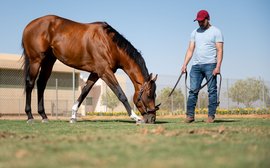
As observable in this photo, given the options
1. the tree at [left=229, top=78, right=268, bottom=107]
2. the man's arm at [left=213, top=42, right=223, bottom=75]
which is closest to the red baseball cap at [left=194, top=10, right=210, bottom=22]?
the man's arm at [left=213, top=42, right=223, bottom=75]

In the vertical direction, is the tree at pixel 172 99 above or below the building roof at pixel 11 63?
below

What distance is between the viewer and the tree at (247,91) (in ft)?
73.0

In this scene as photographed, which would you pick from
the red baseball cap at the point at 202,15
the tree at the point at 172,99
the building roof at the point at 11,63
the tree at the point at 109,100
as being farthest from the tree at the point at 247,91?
the building roof at the point at 11,63

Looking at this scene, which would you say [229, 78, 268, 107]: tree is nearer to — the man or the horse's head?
the man

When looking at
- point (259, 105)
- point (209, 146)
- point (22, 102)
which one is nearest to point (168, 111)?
point (259, 105)

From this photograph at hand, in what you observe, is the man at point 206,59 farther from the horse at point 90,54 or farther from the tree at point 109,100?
the tree at point 109,100

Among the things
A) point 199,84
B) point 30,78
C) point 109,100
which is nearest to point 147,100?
point 199,84

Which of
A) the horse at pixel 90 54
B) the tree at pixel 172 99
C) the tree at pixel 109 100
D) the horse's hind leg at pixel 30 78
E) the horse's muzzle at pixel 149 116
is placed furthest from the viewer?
the tree at pixel 109 100

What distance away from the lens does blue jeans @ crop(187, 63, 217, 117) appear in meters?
8.04

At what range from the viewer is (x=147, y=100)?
304 inches

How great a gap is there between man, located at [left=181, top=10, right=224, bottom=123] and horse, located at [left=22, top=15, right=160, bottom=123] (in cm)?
100

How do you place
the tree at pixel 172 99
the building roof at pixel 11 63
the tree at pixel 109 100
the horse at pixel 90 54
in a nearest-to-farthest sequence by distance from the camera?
the horse at pixel 90 54 → the tree at pixel 172 99 → the tree at pixel 109 100 → the building roof at pixel 11 63

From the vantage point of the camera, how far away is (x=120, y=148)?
3.14 m

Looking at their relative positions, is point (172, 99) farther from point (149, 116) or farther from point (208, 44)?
point (149, 116)
